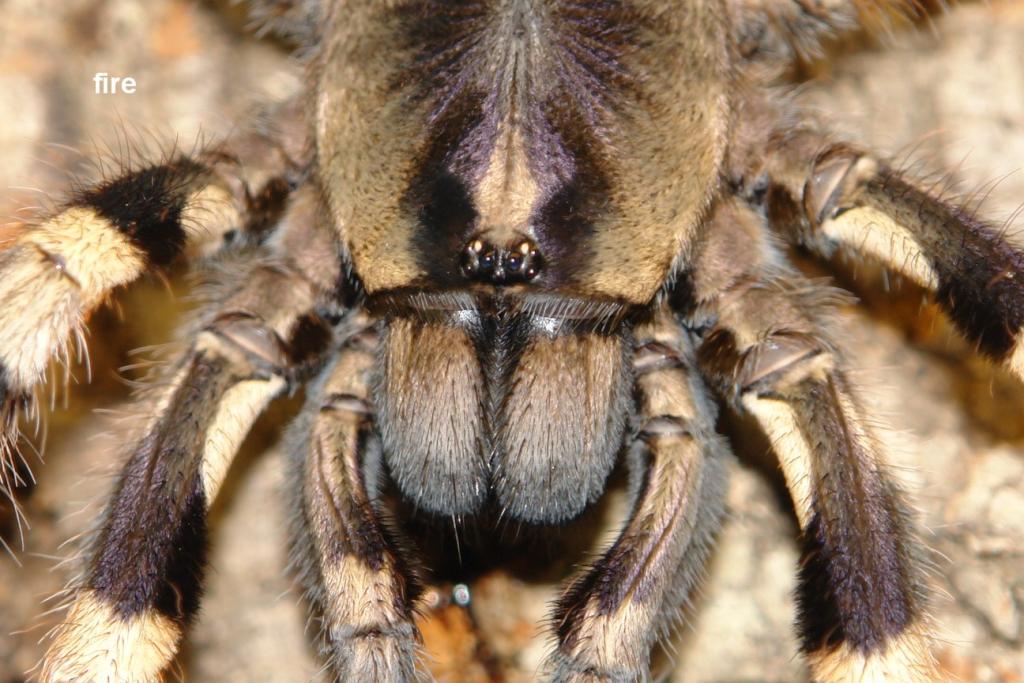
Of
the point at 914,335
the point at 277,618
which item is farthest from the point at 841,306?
the point at 277,618

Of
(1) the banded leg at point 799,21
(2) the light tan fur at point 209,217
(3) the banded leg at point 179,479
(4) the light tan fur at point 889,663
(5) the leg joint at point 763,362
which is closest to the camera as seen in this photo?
(4) the light tan fur at point 889,663

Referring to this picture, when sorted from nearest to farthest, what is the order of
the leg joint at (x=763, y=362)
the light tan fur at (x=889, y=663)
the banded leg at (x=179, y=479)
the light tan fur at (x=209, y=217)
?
the light tan fur at (x=889, y=663)
the banded leg at (x=179, y=479)
the leg joint at (x=763, y=362)
the light tan fur at (x=209, y=217)

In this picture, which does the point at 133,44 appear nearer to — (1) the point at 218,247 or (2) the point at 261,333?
(1) the point at 218,247

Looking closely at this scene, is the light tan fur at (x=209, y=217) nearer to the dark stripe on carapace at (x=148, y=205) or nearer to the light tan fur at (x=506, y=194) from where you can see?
the dark stripe on carapace at (x=148, y=205)

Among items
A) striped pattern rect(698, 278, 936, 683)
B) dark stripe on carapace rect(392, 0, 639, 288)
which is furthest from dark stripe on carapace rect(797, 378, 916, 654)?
dark stripe on carapace rect(392, 0, 639, 288)

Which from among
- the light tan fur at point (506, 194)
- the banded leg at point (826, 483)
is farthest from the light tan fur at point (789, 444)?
the light tan fur at point (506, 194)

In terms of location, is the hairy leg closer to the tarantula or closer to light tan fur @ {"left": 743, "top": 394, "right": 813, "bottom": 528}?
the tarantula

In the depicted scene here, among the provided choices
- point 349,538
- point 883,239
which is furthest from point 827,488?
point 349,538
